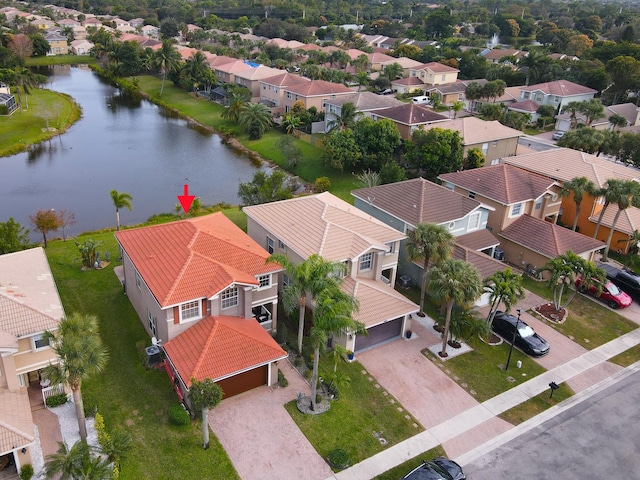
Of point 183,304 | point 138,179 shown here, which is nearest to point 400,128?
point 138,179

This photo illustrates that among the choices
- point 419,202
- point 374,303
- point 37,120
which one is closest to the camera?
point 374,303

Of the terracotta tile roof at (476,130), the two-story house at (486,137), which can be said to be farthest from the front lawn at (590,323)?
the terracotta tile roof at (476,130)

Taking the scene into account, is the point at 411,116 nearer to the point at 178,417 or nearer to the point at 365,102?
the point at 365,102

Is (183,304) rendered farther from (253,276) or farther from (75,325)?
(75,325)

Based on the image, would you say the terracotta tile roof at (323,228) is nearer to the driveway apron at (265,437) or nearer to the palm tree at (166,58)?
the driveway apron at (265,437)

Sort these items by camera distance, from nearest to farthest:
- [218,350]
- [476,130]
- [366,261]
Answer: [218,350], [366,261], [476,130]

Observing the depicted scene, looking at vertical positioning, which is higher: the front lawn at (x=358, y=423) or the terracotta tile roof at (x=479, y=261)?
the terracotta tile roof at (x=479, y=261)

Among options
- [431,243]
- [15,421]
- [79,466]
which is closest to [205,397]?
[79,466]

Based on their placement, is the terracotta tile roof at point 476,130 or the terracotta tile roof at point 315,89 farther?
the terracotta tile roof at point 315,89
